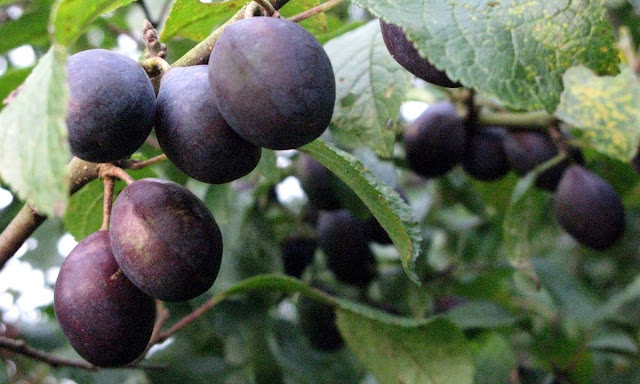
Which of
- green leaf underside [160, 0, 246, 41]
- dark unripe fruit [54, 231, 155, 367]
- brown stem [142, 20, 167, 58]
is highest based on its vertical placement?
brown stem [142, 20, 167, 58]

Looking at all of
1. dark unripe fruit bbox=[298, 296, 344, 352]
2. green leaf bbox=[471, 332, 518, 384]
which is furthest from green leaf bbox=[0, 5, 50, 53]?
green leaf bbox=[471, 332, 518, 384]

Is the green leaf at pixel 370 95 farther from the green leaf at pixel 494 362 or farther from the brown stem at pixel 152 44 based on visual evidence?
the green leaf at pixel 494 362

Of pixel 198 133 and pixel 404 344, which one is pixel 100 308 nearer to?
pixel 198 133

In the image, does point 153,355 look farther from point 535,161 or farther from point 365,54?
point 535,161

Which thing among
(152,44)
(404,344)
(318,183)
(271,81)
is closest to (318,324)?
(318,183)

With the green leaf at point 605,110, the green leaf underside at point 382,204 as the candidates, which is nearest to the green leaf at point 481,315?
the green leaf at point 605,110

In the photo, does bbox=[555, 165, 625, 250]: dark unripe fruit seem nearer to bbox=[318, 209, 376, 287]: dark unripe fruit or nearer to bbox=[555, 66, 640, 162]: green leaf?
bbox=[555, 66, 640, 162]: green leaf

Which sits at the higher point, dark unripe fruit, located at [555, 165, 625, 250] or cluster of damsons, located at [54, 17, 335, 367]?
cluster of damsons, located at [54, 17, 335, 367]
